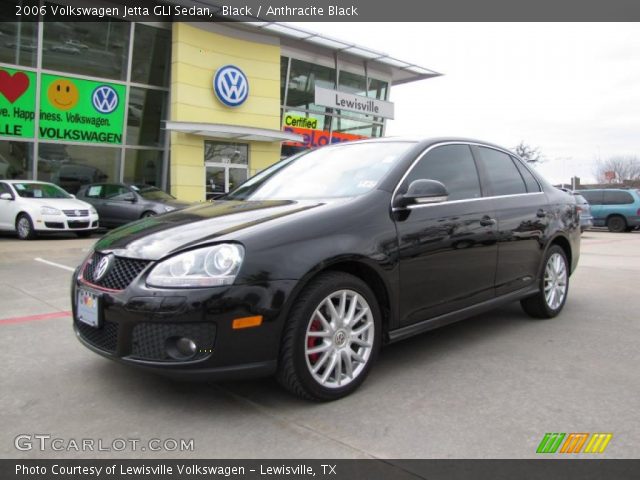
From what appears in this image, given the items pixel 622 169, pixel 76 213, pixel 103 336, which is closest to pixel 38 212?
pixel 76 213

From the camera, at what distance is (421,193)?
3.37 meters

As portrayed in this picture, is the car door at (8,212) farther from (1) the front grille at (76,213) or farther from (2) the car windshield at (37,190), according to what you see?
(1) the front grille at (76,213)

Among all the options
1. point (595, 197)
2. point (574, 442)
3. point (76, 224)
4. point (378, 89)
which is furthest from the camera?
point (378, 89)

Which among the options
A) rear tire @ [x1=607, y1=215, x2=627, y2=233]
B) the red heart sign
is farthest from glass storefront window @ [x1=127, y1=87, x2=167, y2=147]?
rear tire @ [x1=607, y1=215, x2=627, y2=233]

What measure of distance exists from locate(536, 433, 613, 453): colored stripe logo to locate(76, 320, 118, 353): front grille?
7.07 ft

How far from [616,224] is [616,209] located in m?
0.58

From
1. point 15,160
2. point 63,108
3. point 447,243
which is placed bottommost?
point 447,243

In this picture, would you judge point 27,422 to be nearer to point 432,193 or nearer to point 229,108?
point 432,193

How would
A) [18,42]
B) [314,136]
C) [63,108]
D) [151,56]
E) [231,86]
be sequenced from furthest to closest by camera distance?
[314,136] < [231,86] < [151,56] < [63,108] < [18,42]

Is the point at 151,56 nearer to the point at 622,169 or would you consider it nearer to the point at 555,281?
the point at 555,281

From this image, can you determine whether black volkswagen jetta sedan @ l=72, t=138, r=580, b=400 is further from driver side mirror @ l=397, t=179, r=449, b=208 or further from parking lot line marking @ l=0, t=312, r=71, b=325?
parking lot line marking @ l=0, t=312, r=71, b=325
